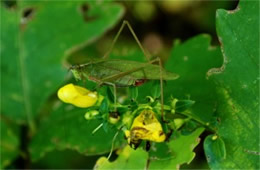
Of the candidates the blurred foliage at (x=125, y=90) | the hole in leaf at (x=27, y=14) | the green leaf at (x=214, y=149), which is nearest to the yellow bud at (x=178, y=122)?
the blurred foliage at (x=125, y=90)

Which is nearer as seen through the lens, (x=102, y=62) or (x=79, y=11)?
(x=102, y=62)

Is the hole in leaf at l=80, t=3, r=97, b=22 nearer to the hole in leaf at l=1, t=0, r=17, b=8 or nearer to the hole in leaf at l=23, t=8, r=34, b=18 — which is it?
the hole in leaf at l=23, t=8, r=34, b=18

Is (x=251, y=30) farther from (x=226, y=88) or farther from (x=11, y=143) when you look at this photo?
(x=11, y=143)

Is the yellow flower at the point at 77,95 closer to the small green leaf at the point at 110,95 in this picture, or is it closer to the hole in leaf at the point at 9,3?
the small green leaf at the point at 110,95

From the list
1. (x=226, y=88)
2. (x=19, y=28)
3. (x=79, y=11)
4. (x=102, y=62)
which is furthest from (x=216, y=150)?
(x=19, y=28)

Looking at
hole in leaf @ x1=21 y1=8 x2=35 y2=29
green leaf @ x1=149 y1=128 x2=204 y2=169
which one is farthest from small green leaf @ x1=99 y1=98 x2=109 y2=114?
hole in leaf @ x1=21 y1=8 x2=35 y2=29

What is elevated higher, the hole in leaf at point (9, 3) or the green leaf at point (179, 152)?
the hole in leaf at point (9, 3)

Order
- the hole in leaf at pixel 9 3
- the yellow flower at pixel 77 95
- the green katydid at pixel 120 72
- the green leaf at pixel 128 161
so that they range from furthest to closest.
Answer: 1. the hole in leaf at pixel 9 3
2. the green leaf at pixel 128 161
3. the green katydid at pixel 120 72
4. the yellow flower at pixel 77 95

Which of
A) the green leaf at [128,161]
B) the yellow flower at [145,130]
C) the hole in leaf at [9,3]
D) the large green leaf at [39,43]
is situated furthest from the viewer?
the hole in leaf at [9,3]
